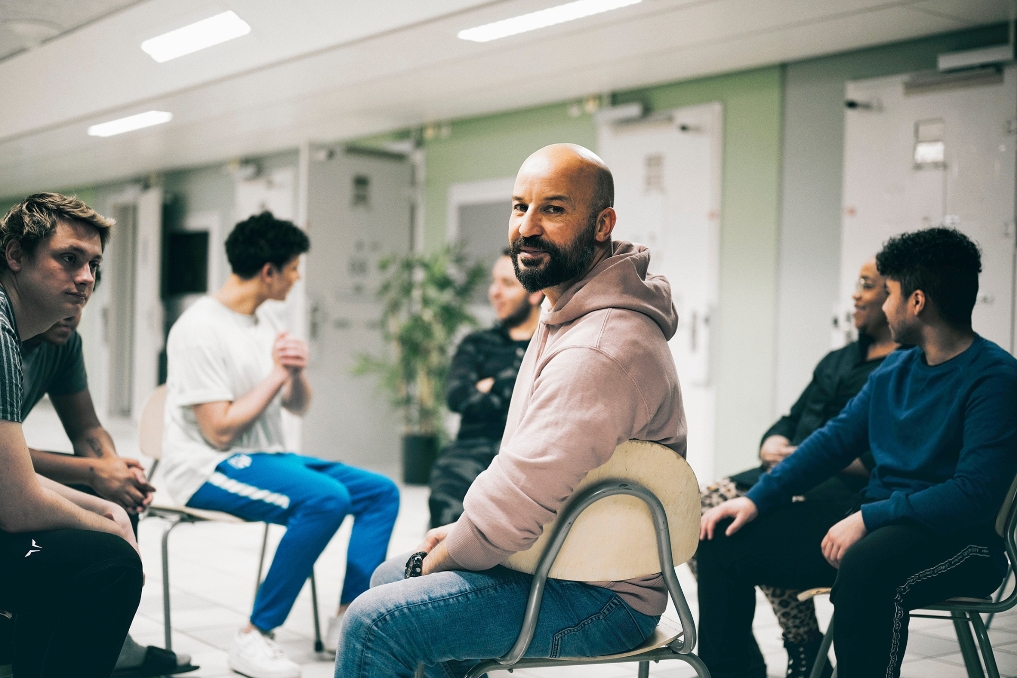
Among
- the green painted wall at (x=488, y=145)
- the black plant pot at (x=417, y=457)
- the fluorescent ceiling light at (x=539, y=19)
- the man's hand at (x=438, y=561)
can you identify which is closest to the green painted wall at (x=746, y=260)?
the green painted wall at (x=488, y=145)

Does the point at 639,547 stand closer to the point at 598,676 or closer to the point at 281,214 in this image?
the point at 598,676

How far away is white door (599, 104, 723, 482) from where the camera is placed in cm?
582

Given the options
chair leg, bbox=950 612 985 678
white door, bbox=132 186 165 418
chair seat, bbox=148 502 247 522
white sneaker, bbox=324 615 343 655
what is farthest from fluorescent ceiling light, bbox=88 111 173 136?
chair leg, bbox=950 612 985 678

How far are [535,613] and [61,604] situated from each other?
39.0 inches

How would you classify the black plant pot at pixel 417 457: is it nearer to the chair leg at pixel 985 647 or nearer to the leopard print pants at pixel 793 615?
the leopard print pants at pixel 793 615

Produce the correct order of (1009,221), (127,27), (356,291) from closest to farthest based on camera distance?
(1009,221) → (127,27) → (356,291)

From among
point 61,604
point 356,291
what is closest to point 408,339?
point 356,291

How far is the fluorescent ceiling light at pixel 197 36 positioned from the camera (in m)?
5.55

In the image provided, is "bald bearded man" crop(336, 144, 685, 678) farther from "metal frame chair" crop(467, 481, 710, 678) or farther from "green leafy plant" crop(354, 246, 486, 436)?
"green leafy plant" crop(354, 246, 486, 436)

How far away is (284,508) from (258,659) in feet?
1.41

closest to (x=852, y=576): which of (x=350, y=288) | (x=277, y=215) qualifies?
(x=350, y=288)

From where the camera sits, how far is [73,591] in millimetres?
1935

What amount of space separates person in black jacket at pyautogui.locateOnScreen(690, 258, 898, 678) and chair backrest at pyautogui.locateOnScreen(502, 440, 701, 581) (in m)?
1.22

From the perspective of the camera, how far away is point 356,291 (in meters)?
7.60
